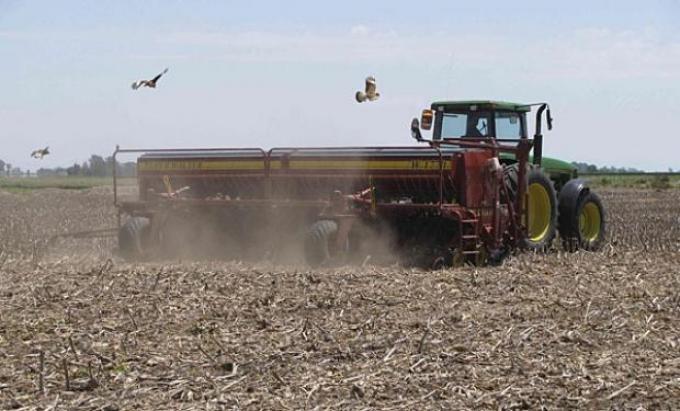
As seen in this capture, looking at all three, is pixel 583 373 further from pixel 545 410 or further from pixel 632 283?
pixel 632 283

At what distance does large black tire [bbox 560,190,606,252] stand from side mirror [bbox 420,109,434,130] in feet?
7.64

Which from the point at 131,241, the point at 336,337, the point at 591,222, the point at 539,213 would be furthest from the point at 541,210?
the point at 336,337

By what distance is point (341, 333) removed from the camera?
7785 mm

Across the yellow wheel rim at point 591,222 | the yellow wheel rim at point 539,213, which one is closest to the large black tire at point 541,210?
the yellow wheel rim at point 539,213

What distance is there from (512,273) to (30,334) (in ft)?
18.6

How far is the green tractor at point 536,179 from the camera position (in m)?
13.9

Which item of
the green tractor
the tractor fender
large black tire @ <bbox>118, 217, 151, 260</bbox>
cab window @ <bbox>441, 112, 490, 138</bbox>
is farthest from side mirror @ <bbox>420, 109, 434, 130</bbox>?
large black tire @ <bbox>118, 217, 151, 260</bbox>

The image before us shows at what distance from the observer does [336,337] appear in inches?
301

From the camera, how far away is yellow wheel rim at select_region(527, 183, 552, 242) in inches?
554

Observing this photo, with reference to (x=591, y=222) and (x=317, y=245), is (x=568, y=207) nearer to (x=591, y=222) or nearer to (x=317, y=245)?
(x=591, y=222)

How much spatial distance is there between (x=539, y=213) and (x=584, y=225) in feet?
4.68

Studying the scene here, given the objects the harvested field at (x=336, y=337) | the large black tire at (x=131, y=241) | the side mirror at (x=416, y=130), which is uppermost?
the side mirror at (x=416, y=130)

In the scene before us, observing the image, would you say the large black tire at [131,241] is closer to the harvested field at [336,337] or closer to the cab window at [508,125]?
the harvested field at [336,337]

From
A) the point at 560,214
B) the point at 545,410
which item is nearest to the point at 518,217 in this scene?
the point at 560,214
